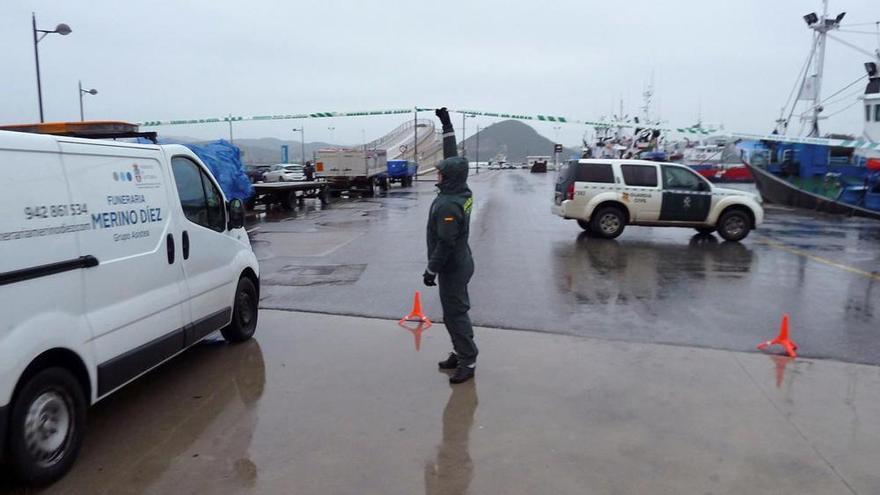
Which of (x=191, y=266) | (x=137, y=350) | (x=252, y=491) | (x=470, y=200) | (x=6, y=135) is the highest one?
(x=6, y=135)

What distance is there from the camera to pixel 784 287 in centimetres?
942

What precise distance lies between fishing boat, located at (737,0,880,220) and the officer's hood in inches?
653

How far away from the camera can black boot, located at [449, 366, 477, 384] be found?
5438 mm

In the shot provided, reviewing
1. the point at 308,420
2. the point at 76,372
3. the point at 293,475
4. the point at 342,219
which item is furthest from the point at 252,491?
the point at 342,219

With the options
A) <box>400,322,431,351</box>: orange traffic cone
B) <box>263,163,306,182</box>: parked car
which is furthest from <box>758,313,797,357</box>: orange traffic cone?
<box>263,163,306,182</box>: parked car

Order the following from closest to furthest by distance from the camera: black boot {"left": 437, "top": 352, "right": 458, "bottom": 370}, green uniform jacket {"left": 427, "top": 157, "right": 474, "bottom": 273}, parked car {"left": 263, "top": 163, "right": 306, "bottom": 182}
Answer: green uniform jacket {"left": 427, "top": 157, "right": 474, "bottom": 273}
black boot {"left": 437, "top": 352, "right": 458, "bottom": 370}
parked car {"left": 263, "top": 163, "right": 306, "bottom": 182}

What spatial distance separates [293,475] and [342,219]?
16276 mm

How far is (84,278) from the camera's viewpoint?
13.4 ft

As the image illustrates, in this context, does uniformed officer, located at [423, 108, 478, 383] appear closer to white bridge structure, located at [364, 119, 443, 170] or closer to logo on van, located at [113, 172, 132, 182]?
logo on van, located at [113, 172, 132, 182]

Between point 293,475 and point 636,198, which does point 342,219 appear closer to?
point 636,198

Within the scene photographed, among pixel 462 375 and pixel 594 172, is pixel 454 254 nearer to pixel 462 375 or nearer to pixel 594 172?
pixel 462 375

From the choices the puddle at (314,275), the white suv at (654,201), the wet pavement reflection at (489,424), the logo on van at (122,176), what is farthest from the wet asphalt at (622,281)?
the logo on van at (122,176)

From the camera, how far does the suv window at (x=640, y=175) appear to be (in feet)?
47.0

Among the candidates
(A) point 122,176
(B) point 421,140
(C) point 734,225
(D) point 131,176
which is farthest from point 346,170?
(B) point 421,140
